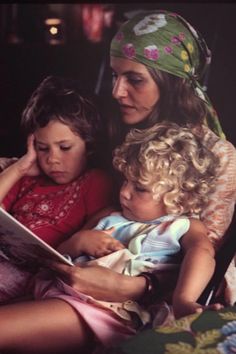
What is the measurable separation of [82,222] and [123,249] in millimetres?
114

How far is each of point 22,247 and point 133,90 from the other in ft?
1.37

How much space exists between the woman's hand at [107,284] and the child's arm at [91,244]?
0.04m

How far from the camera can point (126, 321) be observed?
1.20m

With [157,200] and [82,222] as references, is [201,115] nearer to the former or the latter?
[157,200]

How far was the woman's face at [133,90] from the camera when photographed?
49.9 inches

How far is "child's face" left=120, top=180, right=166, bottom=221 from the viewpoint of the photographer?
48.8 inches

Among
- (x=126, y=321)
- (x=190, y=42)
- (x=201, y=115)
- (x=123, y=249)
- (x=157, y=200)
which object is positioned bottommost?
(x=126, y=321)

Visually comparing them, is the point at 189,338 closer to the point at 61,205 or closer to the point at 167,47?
the point at 61,205

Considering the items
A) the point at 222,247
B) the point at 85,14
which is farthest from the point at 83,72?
the point at 222,247

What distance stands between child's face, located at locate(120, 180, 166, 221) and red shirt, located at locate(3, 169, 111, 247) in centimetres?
4

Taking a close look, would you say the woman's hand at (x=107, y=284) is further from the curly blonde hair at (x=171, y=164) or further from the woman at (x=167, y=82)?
the curly blonde hair at (x=171, y=164)

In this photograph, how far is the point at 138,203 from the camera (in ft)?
4.09

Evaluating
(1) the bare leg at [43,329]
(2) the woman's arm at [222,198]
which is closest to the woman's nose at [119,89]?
(2) the woman's arm at [222,198]

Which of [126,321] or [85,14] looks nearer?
[126,321]
